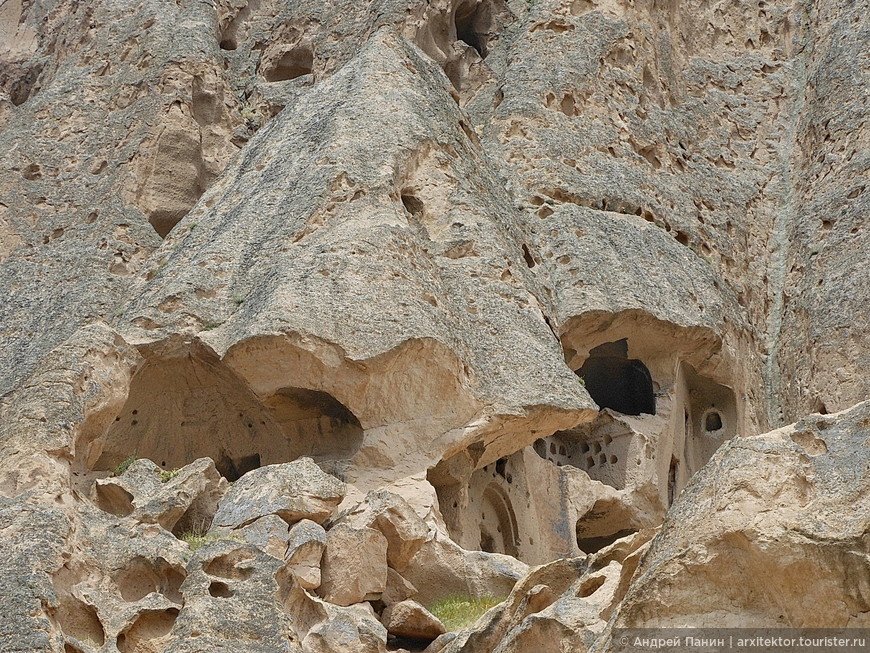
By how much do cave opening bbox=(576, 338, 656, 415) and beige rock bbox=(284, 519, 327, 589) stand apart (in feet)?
22.5

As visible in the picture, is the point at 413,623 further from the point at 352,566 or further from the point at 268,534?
the point at 268,534

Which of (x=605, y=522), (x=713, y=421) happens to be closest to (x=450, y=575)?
(x=605, y=522)

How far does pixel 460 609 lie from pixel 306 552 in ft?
4.51

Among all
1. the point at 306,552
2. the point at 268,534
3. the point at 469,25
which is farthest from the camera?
the point at 469,25

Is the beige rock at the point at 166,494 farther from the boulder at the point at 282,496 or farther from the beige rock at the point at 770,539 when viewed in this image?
the beige rock at the point at 770,539

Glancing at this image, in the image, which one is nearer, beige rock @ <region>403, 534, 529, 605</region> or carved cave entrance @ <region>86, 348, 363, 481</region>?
beige rock @ <region>403, 534, 529, 605</region>

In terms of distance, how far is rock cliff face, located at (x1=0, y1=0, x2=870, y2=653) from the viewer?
10078 millimetres

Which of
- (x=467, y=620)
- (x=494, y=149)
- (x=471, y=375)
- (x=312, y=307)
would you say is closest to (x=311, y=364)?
(x=312, y=307)

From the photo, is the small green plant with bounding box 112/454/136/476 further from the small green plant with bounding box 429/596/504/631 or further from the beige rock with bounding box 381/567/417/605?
the small green plant with bounding box 429/596/504/631

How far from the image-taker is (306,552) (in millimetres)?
11422

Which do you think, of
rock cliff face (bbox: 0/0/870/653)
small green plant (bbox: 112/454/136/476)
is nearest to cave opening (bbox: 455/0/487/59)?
rock cliff face (bbox: 0/0/870/653)

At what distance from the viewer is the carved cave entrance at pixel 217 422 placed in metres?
13.9

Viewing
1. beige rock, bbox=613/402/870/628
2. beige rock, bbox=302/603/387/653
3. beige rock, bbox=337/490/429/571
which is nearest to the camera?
beige rock, bbox=613/402/870/628

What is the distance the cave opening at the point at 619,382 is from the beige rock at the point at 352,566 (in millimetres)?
6541
